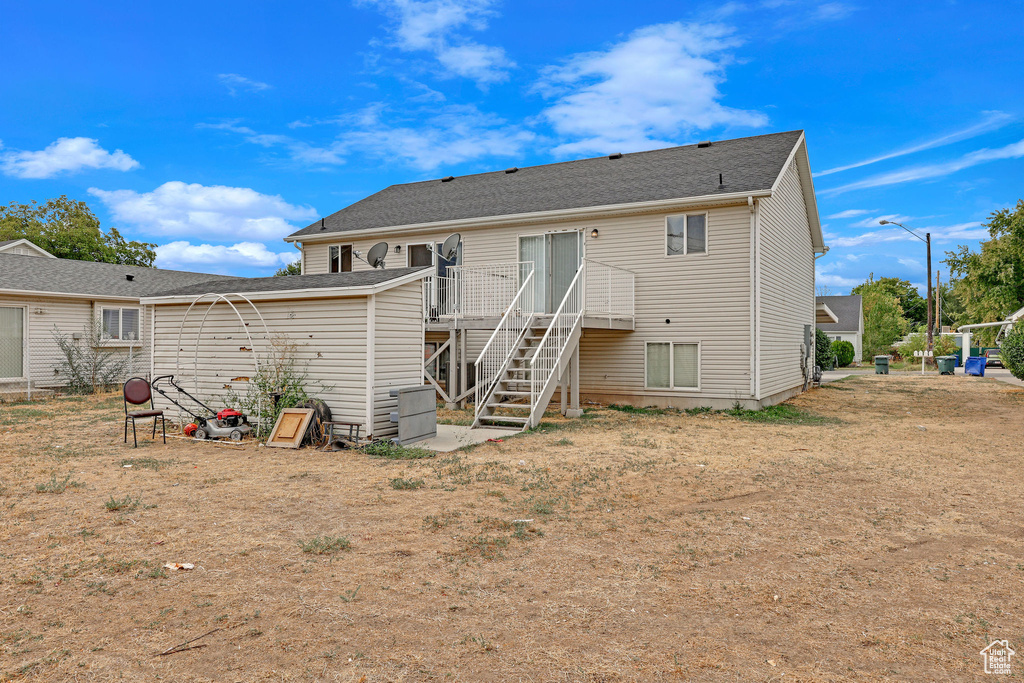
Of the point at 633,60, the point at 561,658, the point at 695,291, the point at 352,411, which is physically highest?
the point at 633,60

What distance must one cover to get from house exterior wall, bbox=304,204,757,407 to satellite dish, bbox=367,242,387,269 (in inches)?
110

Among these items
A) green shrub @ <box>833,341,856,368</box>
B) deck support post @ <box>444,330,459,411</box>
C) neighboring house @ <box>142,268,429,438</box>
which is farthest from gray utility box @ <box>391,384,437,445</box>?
green shrub @ <box>833,341,856,368</box>

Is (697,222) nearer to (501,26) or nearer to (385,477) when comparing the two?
(501,26)

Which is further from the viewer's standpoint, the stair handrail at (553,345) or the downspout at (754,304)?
the downspout at (754,304)

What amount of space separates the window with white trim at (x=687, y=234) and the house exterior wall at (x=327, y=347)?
23.1 feet

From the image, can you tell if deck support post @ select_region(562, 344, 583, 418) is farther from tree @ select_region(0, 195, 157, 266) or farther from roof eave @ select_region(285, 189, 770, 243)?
tree @ select_region(0, 195, 157, 266)

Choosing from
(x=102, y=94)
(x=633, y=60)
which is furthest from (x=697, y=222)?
(x=102, y=94)

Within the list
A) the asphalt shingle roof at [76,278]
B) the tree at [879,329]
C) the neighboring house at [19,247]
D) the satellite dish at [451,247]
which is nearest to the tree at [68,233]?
the neighboring house at [19,247]

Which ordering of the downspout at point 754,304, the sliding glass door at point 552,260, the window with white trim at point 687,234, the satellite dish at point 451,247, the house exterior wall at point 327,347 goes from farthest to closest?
the satellite dish at point 451,247, the sliding glass door at point 552,260, the window with white trim at point 687,234, the downspout at point 754,304, the house exterior wall at point 327,347

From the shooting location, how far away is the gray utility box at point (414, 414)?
9.86m

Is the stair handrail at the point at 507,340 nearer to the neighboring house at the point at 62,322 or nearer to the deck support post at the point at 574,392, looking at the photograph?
the deck support post at the point at 574,392

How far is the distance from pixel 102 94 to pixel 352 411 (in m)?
17.4

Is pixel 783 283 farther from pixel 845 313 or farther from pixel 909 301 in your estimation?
pixel 909 301

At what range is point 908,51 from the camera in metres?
17.5
